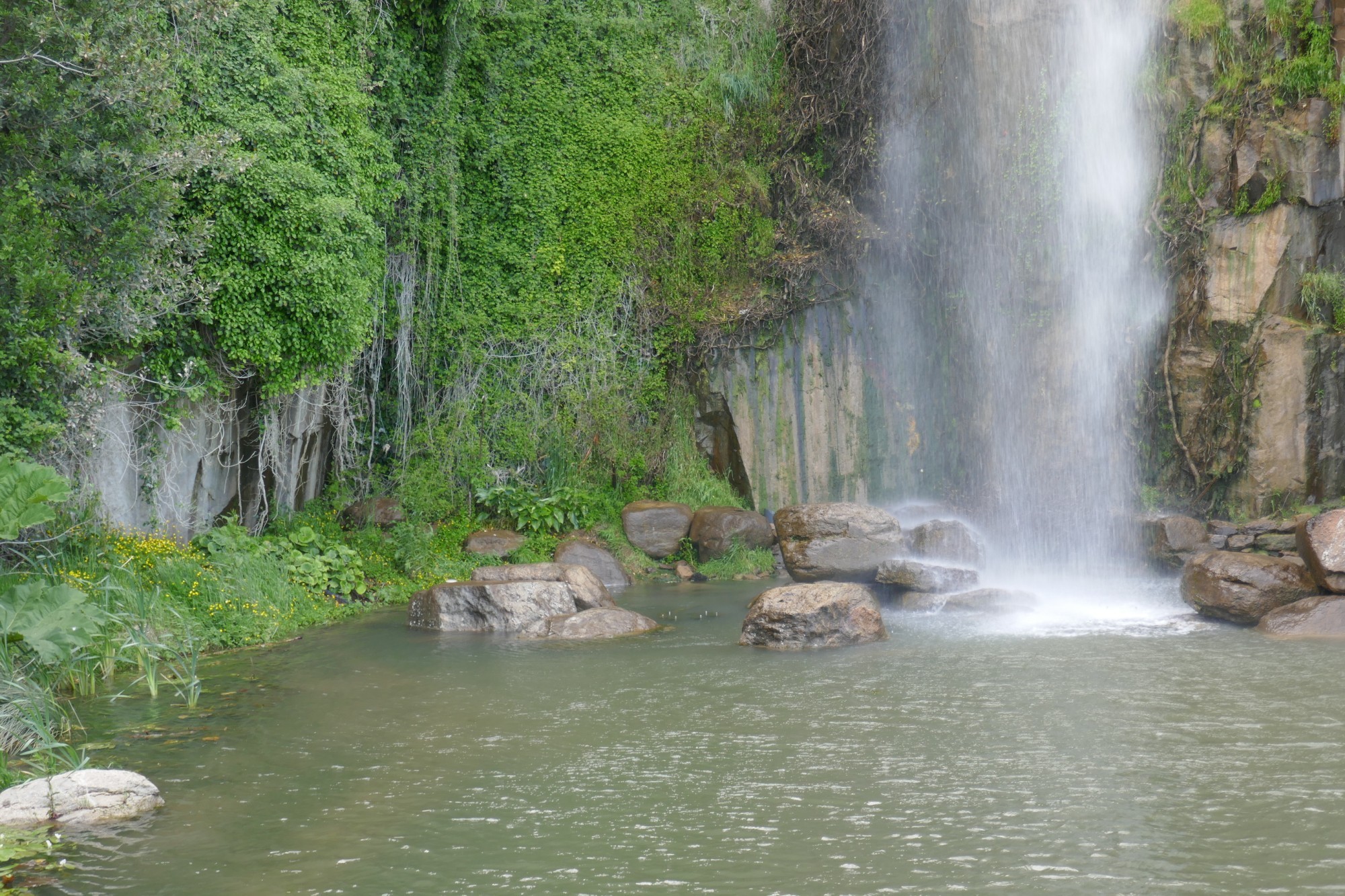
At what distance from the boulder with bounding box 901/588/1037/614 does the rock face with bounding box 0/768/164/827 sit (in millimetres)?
7878

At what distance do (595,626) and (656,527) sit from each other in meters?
5.11

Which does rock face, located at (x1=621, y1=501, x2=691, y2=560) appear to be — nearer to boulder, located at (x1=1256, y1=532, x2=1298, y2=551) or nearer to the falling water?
the falling water

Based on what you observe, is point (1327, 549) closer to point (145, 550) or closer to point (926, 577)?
point (926, 577)

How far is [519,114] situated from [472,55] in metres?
1.06

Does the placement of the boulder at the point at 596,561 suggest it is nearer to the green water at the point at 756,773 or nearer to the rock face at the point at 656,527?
the rock face at the point at 656,527

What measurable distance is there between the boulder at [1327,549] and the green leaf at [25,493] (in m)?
9.91

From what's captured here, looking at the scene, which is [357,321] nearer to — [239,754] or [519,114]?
[519,114]

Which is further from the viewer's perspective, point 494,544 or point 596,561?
point 494,544

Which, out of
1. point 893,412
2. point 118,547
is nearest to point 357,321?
point 118,547

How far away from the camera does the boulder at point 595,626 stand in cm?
1000

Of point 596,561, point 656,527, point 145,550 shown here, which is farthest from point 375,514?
point 145,550

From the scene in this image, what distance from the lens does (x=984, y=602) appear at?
10938 millimetres

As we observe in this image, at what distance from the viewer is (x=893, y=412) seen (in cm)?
1638

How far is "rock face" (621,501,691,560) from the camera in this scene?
15.1 m
